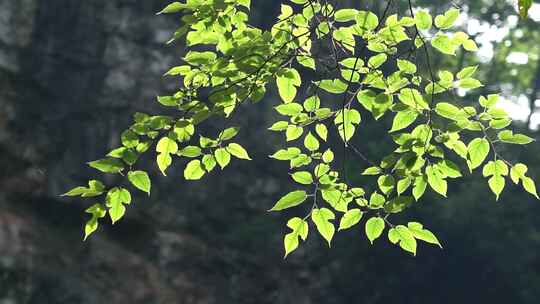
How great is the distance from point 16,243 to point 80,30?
22.5 ft

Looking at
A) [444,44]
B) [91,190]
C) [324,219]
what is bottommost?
[324,219]

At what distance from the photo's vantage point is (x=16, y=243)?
15383 mm

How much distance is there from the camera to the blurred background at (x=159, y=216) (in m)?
16.8

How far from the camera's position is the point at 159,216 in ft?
61.4

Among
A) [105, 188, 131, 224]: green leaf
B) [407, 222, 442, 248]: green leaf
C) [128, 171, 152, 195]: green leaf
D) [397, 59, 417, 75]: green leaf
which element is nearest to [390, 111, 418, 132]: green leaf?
[397, 59, 417, 75]: green leaf

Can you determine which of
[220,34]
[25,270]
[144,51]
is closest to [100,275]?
[25,270]

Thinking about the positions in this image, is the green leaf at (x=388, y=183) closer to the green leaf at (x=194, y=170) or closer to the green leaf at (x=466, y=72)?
the green leaf at (x=466, y=72)

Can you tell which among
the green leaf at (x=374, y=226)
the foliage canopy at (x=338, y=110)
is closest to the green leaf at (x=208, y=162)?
the foliage canopy at (x=338, y=110)

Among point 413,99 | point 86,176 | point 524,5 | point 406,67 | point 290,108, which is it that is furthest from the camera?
point 86,176

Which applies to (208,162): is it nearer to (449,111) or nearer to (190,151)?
(190,151)

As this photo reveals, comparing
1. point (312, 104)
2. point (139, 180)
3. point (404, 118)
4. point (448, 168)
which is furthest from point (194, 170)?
point (448, 168)

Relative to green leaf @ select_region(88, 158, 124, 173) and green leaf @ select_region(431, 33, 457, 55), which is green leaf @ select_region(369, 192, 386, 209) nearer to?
green leaf @ select_region(431, 33, 457, 55)

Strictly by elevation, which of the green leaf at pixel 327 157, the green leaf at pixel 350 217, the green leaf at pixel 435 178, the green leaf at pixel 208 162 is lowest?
the green leaf at pixel 350 217

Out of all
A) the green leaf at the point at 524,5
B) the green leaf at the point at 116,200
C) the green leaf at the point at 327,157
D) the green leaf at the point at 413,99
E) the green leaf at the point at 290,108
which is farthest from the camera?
the green leaf at the point at 327,157
